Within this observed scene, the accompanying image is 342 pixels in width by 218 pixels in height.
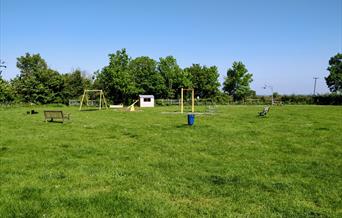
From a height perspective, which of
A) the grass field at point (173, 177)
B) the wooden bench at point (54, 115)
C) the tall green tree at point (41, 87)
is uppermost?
the tall green tree at point (41, 87)

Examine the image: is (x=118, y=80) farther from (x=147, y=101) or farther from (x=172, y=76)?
(x=172, y=76)

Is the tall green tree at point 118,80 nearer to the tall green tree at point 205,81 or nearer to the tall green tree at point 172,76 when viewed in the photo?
the tall green tree at point 172,76

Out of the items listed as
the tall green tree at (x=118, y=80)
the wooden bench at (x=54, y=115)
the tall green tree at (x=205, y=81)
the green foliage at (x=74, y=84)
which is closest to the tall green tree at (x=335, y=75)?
the tall green tree at (x=205, y=81)

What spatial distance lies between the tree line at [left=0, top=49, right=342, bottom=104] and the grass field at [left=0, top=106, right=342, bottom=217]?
208 feet

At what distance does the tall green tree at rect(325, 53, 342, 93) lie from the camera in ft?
352

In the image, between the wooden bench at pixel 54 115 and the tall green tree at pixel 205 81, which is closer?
the wooden bench at pixel 54 115

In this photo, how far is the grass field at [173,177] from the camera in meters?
6.04

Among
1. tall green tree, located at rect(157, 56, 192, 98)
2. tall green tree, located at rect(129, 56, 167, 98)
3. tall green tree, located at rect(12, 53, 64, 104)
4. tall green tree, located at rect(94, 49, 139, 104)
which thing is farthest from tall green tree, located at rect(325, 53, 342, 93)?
tall green tree, located at rect(12, 53, 64, 104)

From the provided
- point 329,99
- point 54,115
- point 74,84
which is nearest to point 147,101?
point 74,84

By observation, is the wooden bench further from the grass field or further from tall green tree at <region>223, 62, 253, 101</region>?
tall green tree at <region>223, 62, 253, 101</region>

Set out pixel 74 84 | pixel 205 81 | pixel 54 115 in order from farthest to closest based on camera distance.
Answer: pixel 205 81 < pixel 74 84 < pixel 54 115

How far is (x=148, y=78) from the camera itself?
8262cm

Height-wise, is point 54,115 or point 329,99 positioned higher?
point 329,99

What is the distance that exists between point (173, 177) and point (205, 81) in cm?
8191
